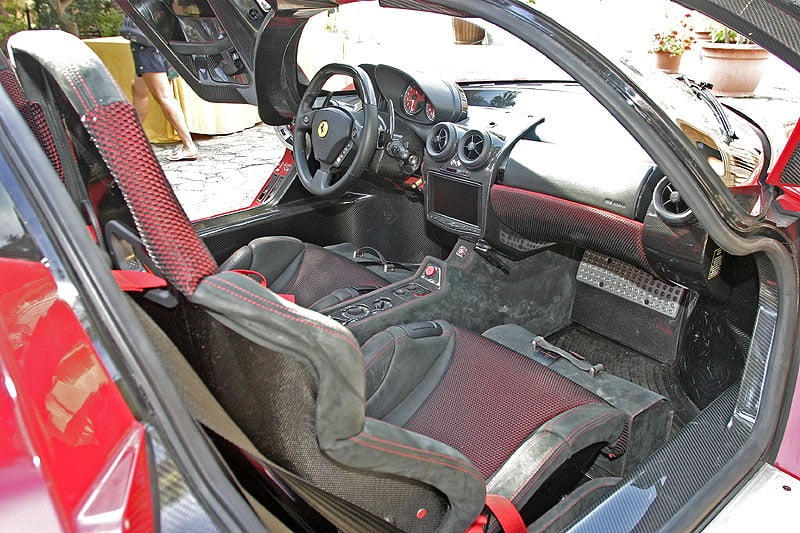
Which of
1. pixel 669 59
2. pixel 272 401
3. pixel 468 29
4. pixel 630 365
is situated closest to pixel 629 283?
pixel 630 365

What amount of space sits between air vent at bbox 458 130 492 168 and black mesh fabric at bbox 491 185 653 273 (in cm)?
11

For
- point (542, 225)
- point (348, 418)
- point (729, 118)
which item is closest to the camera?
point (348, 418)

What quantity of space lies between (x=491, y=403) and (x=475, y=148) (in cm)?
91

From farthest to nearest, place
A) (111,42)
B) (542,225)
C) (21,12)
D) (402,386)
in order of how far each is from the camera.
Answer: (111,42) → (21,12) → (542,225) → (402,386)

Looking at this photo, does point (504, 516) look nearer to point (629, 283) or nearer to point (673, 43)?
point (629, 283)

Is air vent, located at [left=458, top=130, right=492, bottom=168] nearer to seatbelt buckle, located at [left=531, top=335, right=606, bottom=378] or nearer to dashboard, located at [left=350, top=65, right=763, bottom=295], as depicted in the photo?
dashboard, located at [left=350, top=65, right=763, bottom=295]

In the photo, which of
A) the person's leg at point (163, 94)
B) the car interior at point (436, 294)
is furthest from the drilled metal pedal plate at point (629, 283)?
the person's leg at point (163, 94)

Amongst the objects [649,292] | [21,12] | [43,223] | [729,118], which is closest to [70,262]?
[43,223]

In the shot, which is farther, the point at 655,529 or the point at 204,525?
the point at 655,529

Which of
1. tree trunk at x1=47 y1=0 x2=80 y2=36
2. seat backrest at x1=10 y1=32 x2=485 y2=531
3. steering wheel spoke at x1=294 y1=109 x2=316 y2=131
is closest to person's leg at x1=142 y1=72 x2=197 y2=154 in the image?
tree trunk at x1=47 y1=0 x2=80 y2=36

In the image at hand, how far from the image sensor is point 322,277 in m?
2.28

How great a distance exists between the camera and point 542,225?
77.8 inches

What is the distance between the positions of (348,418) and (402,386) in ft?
2.74

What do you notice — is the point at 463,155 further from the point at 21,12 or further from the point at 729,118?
the point at 21,12
